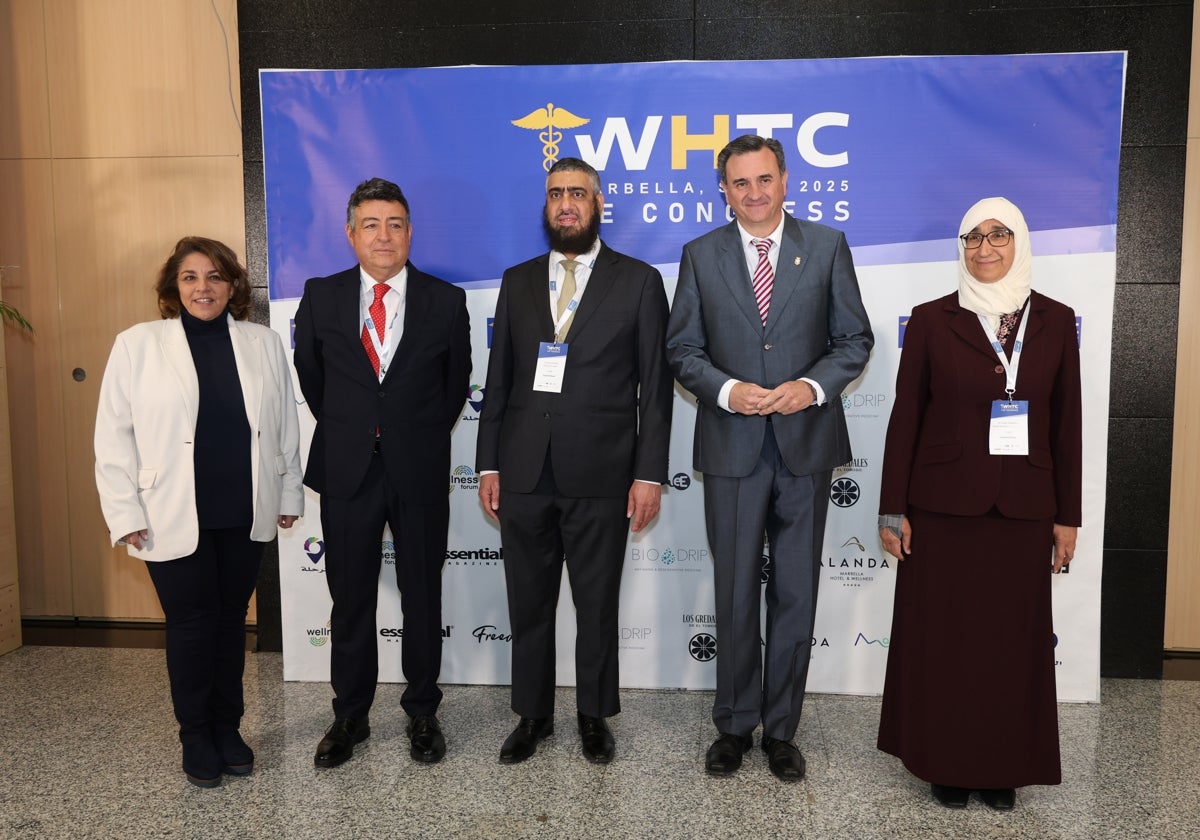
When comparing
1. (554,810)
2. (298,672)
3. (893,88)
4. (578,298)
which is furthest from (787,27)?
(298,672)

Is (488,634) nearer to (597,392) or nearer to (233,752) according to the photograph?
(233,752)


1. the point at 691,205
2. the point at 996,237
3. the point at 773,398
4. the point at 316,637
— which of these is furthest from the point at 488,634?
the point at 996,237

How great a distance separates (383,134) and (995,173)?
2491mm

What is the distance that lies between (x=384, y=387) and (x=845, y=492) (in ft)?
6.27

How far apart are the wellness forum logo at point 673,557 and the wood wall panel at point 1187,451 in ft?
6.67

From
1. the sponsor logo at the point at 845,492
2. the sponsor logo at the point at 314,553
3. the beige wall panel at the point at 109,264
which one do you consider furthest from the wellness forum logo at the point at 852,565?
the beige wall panel at the point at 109,264

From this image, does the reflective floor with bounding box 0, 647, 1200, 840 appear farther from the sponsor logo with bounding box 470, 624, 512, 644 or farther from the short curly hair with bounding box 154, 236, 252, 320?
the short curly hair with bounding box 154, 236, 252, 320

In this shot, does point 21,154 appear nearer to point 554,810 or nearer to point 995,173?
point 554,810

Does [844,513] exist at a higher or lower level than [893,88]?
lower

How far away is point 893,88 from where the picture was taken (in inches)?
132

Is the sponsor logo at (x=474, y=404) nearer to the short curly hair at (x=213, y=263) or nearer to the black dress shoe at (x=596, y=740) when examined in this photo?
the short curly hair at (x=213, y=263)

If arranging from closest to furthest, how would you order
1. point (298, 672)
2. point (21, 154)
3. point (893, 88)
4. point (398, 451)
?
point (398, 451) < point (893, 88) < point (298, 672) < point (21, 154)

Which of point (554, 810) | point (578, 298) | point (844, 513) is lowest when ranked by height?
point (554, 810)

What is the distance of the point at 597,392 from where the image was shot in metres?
2.76
